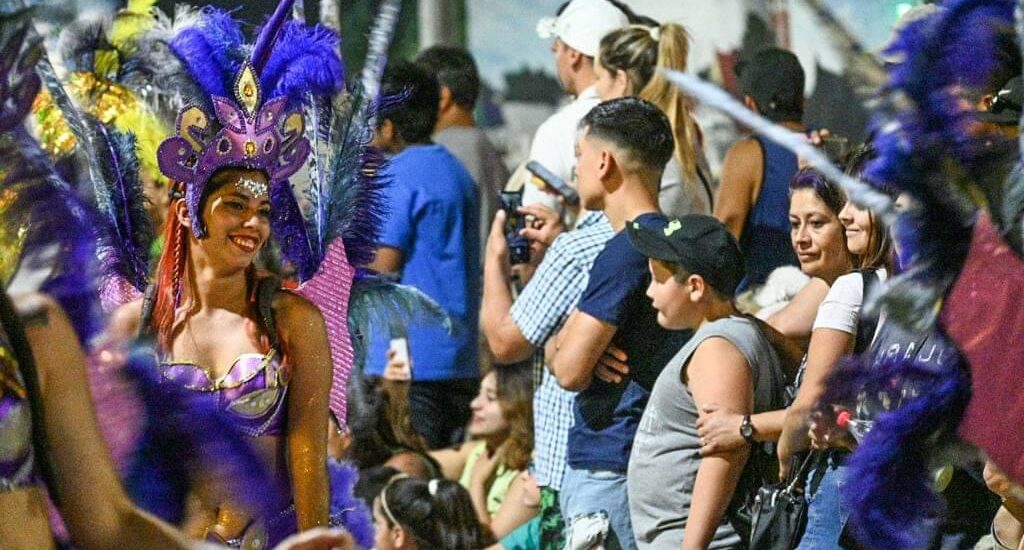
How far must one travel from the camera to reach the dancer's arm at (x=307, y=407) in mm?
4230

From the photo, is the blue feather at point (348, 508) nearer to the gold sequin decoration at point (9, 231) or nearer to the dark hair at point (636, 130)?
the dark hair at point (636, 130)

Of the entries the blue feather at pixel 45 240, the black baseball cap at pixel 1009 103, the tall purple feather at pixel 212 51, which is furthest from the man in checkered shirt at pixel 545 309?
the blue feather at pixel 45 240

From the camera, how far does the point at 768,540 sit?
4.26 meters

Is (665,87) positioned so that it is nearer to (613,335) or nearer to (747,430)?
(613,335)

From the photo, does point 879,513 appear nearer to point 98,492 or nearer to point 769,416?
point 769,416

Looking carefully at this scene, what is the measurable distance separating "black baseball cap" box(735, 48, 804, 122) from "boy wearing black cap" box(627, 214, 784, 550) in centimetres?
115

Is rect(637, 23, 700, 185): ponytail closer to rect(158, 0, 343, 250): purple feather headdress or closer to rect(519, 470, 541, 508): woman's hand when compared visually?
rect(519, 470, 541, 508): woman's hand

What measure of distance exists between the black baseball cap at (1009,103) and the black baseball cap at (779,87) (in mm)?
2392

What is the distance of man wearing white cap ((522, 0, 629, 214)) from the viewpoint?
591cm

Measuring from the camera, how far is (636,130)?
5133 mm

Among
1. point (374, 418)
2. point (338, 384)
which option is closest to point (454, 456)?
point (374, 418)

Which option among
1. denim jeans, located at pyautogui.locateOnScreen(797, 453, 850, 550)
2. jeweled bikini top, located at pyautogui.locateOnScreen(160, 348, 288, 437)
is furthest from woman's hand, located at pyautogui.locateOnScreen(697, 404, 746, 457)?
jeweled bikini top, located at pyautogui.locateOnScreen(160, 348, 288, 437)

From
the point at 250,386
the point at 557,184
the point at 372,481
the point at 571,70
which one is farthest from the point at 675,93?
the point at 250,386

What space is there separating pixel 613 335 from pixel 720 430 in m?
0.64
